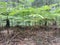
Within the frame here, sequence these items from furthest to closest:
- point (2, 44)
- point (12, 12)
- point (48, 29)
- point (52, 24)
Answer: point (52, 24) → point (48, 29) → point (12, 12) → point (2, 44)

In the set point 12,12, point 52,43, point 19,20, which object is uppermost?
point 12,12

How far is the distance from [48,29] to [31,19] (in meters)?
0.56

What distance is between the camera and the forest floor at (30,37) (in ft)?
9.23

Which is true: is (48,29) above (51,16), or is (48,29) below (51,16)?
below

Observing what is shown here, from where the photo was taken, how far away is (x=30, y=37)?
307cm

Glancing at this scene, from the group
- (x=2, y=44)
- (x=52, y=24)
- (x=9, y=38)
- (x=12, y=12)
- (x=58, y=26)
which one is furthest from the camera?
(x=52, y=24)

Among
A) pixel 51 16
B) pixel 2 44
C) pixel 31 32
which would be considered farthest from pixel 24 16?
pixel 2 44

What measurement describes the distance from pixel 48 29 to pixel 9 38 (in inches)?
46.9

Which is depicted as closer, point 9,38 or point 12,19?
point 9,38

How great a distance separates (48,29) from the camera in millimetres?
3604

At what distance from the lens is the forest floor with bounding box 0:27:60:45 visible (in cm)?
281

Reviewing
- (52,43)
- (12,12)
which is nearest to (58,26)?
(52,43)

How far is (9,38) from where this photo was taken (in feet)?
9.64

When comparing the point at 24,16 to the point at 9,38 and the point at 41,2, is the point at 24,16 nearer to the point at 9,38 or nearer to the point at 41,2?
the point at 9,38
